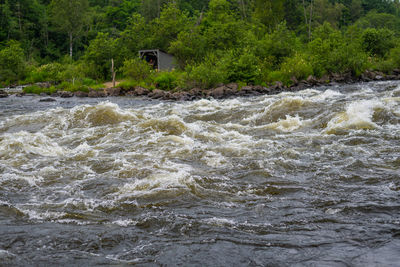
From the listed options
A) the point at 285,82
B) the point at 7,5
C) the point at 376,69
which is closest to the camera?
the point at 285,82

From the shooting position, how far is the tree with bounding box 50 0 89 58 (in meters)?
51.9

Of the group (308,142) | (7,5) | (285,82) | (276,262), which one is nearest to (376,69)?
(285,82)

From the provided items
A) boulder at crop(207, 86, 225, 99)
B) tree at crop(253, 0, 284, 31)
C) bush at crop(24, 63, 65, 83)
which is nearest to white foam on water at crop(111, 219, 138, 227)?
boulder at crop(207, 86, 225, 99)

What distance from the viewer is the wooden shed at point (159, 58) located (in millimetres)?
35656

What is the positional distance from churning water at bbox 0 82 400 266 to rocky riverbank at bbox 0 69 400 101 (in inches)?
451

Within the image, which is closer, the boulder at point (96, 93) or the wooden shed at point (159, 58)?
the boulder at point (96, 93)

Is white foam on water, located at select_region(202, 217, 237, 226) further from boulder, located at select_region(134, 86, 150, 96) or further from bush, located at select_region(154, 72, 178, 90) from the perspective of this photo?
bush, located at select_region(154, 72, 178, 90)

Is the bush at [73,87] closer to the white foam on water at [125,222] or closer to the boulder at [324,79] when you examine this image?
the boulder at [324,79]

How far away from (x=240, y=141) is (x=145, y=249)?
5.64 metres

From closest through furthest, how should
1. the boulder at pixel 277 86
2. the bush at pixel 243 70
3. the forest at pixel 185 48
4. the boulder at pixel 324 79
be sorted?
the boulder at pixel 277 86 < the bush at pixel 243 70 < the boulder at pixel 324 79 < the forest at pixel 185 48

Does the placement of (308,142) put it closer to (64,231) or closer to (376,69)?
(64,231)

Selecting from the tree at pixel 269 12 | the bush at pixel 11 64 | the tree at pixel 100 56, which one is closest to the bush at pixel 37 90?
the tree at pixel 100 56

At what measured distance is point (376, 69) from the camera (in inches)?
1220

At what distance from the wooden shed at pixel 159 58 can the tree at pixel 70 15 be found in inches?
783
